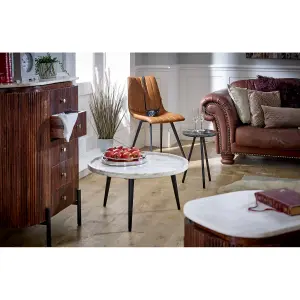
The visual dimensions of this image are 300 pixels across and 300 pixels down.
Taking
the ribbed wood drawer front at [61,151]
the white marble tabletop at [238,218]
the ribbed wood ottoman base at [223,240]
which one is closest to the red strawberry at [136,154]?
the ribbed wood drawer front at [61,151]

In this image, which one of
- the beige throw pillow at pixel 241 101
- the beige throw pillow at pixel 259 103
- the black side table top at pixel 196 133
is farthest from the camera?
the beige throw pillow at pixel 241 101

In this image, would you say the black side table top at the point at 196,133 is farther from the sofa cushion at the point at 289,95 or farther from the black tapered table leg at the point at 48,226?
the black tapered table leg at the point at 48,226

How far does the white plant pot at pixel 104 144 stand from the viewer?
4.23 m

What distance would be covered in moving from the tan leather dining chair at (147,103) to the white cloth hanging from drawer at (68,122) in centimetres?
38

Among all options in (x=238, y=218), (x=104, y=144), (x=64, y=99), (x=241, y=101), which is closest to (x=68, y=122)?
(x=64, y=99)

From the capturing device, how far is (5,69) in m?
3.71

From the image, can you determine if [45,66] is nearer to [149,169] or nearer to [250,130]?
[149,169]

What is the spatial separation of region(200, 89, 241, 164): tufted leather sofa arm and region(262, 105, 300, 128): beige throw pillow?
206mm

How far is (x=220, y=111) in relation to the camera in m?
4.41

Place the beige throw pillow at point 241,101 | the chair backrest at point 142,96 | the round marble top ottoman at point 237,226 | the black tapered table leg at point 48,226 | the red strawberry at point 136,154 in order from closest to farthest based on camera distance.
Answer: the round marble top ottoman at point 237,226, the black tapered table leg at point 48,226, the red strawberry at point 136,154, the chair backrest at point 142,96, the beige throw pillow at point 241,101

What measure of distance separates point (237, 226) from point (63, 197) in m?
1.17

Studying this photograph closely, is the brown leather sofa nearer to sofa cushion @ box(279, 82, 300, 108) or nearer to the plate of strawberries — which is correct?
sofa cushion @ box(279, 82, 300, 108)

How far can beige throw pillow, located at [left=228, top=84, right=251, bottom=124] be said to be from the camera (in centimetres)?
450

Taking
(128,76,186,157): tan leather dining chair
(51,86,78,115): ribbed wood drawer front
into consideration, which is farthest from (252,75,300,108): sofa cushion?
(51,86,78,115): ribbed wood drawer front
